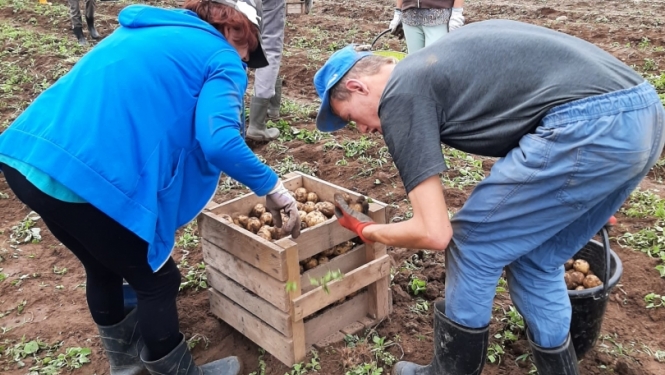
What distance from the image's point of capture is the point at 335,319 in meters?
3.19

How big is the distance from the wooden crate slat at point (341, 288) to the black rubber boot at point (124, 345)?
835 millimetres

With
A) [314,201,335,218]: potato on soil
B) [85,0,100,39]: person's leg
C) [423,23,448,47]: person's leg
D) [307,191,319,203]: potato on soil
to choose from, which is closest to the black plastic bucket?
[314,201,335,218]: potato on soil

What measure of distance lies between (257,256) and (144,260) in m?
0.57

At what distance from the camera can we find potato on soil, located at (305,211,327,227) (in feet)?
10.3

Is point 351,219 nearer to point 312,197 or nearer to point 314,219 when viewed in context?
point 314,219

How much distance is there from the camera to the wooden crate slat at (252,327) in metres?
2.98

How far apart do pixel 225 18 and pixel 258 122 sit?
3604 mm

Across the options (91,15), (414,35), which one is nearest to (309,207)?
(414,35)

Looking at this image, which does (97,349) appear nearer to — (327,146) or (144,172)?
(144,172)

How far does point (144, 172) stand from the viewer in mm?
2268

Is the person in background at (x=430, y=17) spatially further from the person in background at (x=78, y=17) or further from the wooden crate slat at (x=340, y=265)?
the person in background at (x=78, y=17)

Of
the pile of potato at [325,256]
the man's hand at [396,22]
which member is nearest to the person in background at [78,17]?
the man's hand at [396,22]

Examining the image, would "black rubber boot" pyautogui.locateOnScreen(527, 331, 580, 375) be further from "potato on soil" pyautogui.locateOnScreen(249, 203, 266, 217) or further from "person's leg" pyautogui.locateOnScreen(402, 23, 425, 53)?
"person's leg" pyautogui.locateOnScreen(402, 23, 425, 53)

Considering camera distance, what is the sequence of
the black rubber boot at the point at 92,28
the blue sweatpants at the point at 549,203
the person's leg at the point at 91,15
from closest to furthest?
the blue sweatpants at the point at 549,203 → the person's leg at the point at 91,15 → the black rubber boot at the point at 92,28
